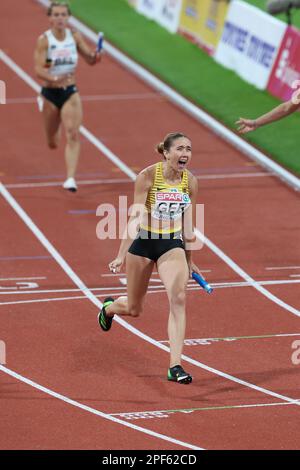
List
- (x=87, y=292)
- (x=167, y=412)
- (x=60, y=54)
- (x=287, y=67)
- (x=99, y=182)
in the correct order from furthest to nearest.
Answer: (x=287, y=67)
(x=99, y=182)
(x=60, y=54)
(x=87, y=292)
(x=167, y=412)

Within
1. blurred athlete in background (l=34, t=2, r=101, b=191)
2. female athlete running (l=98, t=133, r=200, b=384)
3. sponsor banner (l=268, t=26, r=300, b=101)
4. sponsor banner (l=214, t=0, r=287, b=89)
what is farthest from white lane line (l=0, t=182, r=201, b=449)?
sponsor banner (l=214, t=0, r=287, b=89)

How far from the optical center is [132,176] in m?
21.6

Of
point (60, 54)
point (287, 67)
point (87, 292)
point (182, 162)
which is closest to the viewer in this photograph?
point (182, 162)

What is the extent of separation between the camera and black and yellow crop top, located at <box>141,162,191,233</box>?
13.5m

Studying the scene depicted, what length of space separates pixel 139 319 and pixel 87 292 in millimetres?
1119

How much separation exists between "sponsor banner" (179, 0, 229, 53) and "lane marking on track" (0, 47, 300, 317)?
11.7ft

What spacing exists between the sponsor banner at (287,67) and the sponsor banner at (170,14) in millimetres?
5276

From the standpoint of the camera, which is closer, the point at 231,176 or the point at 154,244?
the point at 154,244

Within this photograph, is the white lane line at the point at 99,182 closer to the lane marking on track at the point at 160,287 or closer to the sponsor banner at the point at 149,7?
the lane marking on track at the point at 160,287

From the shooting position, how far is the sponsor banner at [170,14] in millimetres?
30000

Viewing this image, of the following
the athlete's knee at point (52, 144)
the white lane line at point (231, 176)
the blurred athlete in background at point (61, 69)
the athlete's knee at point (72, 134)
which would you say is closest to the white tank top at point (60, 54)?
the blurred athlete in background at point (61, 69)
